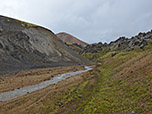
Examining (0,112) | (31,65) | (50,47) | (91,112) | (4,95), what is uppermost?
(50,47)

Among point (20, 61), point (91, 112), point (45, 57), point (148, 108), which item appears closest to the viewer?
point (148, 108)

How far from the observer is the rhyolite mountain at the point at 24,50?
205 feet

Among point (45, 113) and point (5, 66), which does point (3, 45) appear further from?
point (45, 113)

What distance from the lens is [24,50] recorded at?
260ft

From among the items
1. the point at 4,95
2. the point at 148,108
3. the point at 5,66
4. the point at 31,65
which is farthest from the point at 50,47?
the point at 148,108

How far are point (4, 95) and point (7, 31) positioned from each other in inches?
2812

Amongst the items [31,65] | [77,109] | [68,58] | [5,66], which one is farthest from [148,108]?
[68,58]

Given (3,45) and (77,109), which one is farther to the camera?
(3,45)

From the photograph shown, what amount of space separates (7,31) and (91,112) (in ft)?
302

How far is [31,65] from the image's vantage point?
2719 inches

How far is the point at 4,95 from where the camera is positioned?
90.9 ft

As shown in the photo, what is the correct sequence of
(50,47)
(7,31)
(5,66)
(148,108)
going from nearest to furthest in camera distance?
(148,108) → (5,66) → (7,31) → (50,47)

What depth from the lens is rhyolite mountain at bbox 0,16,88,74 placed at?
6244 cm

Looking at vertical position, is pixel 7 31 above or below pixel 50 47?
above
